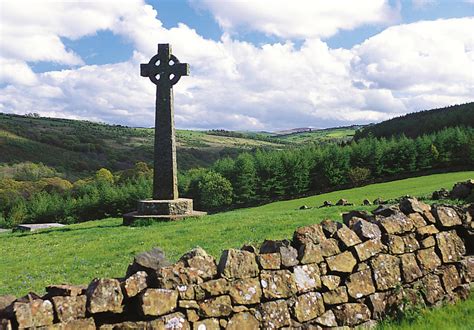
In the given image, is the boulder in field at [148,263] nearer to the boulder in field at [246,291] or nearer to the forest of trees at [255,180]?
the boulder in field at [246,291]

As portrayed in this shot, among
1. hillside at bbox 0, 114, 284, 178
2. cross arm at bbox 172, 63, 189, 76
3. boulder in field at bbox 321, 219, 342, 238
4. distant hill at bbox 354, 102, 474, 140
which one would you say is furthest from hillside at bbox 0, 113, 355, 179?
boulder in field at bbox 321, 219, 342, 238

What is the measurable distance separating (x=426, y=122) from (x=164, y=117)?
104985 mm

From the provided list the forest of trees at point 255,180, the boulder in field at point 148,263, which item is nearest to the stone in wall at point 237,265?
the boulder in field at point 148,263

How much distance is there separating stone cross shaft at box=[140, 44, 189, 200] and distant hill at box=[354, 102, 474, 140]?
282 ft

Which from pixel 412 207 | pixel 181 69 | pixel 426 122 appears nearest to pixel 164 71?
pixel 181 69

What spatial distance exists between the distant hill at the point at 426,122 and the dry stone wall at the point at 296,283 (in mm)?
98567

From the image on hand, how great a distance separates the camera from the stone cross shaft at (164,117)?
872 inches

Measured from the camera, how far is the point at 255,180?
65.0 meters

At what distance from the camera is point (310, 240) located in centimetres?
644

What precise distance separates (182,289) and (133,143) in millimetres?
148551

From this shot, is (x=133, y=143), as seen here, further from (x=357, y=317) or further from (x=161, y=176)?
(x=357, y=317)

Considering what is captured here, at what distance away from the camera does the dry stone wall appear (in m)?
4.89

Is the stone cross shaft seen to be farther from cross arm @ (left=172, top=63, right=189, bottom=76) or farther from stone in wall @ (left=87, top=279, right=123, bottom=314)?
stone in wall @ (left=87, top=279, right=123, bottom=314)

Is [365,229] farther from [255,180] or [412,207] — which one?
[255,180]
